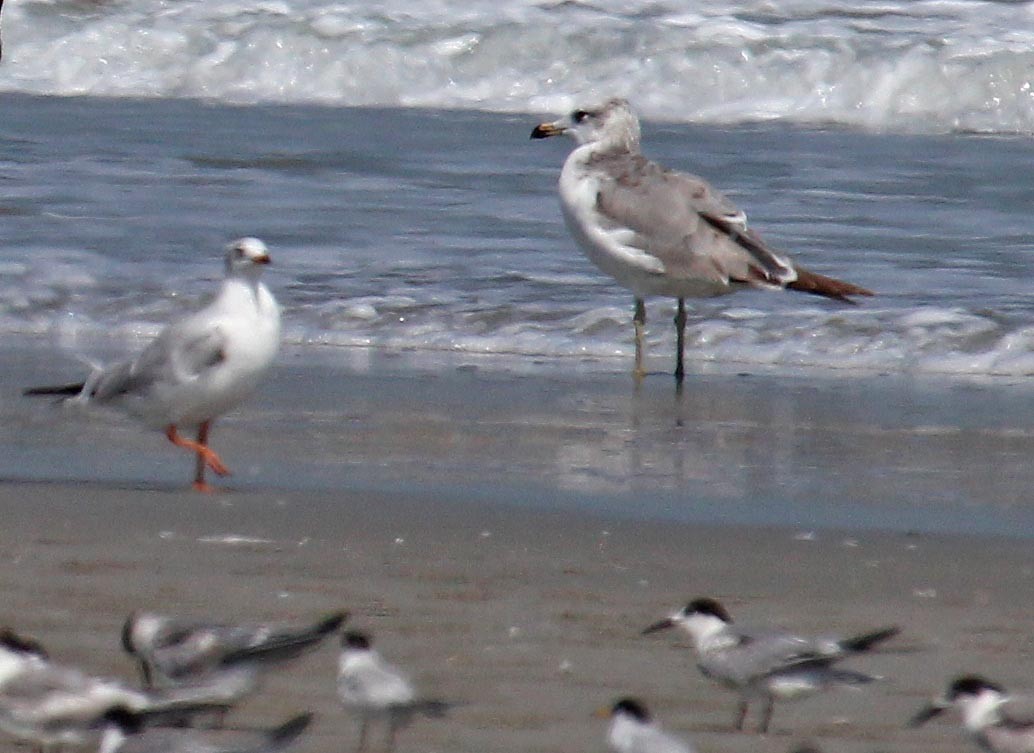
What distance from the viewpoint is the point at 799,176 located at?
13047 millimetres

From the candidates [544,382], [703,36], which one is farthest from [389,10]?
[544,382]

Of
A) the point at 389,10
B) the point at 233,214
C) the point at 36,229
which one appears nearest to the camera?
the point at 36,229

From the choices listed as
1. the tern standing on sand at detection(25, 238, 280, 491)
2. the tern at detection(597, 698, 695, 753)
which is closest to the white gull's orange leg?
the tern standing on sand at detection(25, 238, 280, 491)

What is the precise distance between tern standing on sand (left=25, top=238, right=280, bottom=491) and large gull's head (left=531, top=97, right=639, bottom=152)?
3382 mm

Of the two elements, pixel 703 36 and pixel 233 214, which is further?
pixel 703 36

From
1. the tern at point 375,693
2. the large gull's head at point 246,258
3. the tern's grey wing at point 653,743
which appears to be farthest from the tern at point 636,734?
the large gull's head at point 246,258

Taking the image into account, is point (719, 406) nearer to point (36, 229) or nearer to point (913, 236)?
point (913, 236)

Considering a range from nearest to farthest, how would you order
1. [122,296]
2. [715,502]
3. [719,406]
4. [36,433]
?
[715,502] < [36,433] < [719,406] < [122,296]

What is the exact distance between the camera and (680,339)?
28.5 feet

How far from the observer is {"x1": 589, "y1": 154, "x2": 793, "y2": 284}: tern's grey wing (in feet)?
29.2

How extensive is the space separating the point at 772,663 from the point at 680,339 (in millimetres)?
4613

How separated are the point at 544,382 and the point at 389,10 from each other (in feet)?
37.9

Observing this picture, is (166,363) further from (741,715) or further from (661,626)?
(741,715)

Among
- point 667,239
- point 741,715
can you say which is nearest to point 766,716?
point 741,715
